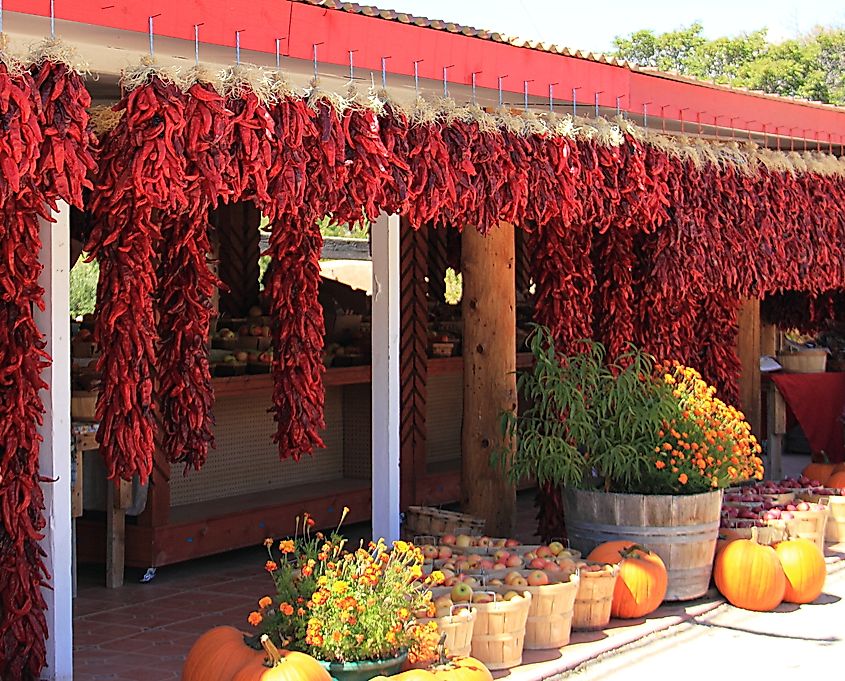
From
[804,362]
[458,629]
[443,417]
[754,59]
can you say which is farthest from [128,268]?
[754,59]

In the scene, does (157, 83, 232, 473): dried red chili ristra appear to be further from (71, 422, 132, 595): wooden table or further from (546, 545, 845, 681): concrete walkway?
(546, 545, 845, 681): concrete walkway

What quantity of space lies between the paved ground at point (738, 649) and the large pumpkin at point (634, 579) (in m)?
0.19

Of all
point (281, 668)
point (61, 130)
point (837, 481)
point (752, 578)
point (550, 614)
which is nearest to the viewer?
point (61, 130)

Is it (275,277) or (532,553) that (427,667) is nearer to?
(532,553)

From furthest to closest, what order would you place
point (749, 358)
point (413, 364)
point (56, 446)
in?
point (749, 358) → point (413, 364) → point (56, 446)

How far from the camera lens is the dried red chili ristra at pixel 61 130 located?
406 cm

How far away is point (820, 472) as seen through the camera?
389 inches

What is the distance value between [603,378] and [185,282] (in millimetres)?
2570

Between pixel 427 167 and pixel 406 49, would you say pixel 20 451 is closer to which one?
pixel 427 167

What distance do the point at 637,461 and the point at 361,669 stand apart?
2.58 metres

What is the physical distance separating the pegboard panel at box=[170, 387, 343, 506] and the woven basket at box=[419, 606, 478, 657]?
3356mm

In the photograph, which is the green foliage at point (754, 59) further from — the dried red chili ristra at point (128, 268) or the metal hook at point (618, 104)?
the dried red chili ristra at point (128, 268)

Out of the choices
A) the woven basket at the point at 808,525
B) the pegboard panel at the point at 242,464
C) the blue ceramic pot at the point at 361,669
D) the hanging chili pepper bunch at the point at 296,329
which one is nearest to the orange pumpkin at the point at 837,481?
the woven basket at the point at 808,525

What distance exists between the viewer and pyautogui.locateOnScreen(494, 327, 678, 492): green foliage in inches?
272
